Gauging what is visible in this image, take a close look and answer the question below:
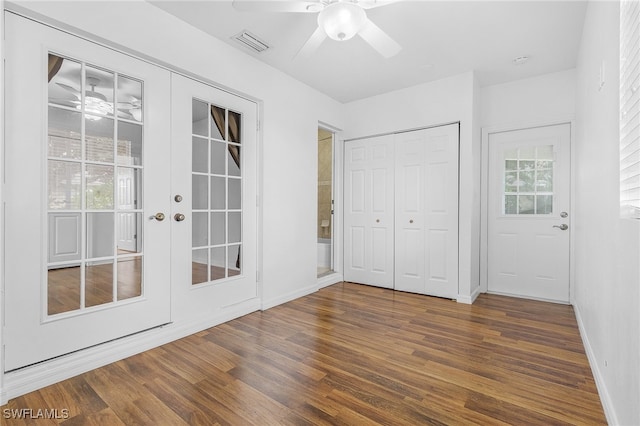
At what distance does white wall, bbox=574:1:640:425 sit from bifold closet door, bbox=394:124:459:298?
132 cm

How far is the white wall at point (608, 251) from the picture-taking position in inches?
48.8

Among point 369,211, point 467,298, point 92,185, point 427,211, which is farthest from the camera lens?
point 369,211

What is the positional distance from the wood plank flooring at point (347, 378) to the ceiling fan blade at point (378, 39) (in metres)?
2.20

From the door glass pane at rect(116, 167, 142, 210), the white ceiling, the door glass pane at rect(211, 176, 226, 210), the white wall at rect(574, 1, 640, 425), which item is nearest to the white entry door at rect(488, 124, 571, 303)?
the white ceiling

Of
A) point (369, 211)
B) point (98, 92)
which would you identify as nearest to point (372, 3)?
point (98, 92)

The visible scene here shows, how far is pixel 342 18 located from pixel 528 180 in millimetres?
3092

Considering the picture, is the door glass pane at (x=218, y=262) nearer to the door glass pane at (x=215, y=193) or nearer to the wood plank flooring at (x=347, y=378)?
the door glass pane at (x=215, y=193)

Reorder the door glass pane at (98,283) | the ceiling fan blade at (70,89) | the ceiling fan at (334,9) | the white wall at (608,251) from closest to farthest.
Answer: the white wall at (608,251)
the ceiling fan at (334,9)
the ceiling fan blade at (70,89)
the door glass pane at (98,283)

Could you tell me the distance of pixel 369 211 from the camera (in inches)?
172

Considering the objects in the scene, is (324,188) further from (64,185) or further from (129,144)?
(64,185)

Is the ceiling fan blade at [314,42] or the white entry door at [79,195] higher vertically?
the ceiling fan blade at [314,42]

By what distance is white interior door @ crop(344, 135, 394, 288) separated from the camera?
4199mm

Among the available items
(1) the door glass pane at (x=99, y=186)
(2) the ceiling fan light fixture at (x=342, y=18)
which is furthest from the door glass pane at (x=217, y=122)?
(2) the ceiling fan light fixture at (x=342, y=18)

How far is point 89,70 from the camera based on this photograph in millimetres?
2141
